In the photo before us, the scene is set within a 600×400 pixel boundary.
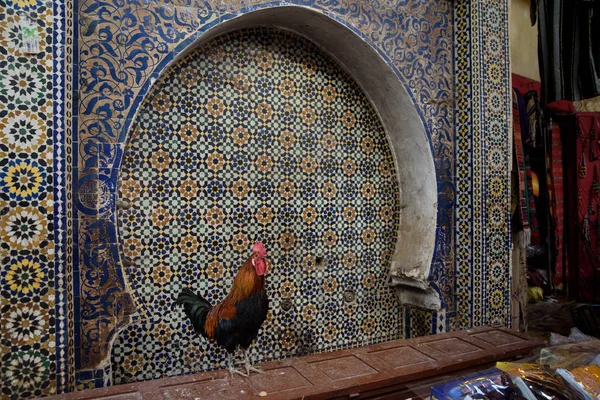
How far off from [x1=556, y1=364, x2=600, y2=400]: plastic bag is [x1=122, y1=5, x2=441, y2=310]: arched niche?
164 centimetres

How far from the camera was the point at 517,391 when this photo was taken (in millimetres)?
1675

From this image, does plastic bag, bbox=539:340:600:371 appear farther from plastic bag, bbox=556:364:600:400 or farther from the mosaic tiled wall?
the mosaic tiled wall

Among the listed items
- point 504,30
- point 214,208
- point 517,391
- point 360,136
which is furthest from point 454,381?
point 504,30

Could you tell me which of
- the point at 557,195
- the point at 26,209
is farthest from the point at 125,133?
the point at 557,195

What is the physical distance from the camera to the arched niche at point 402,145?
3.28m

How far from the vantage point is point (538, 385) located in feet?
5.59

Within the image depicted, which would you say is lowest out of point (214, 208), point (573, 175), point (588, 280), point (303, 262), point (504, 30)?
point (588, 280)

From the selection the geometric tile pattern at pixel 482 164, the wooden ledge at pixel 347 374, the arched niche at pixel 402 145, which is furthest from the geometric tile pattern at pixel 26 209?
the geometric tile pattern at pixel 482 164

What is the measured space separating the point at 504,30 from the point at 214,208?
3.05m

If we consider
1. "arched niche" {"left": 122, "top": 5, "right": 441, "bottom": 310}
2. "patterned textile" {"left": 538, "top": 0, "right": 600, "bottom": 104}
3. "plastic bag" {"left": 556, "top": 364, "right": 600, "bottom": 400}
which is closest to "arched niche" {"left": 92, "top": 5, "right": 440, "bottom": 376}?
"arched niche" {"left": 122, "top": 5, "right": 441, "bottom": 310}

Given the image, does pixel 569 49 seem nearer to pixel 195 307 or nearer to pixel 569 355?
pixel 569 355

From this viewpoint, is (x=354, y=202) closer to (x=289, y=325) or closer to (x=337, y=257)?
(x=337, y=257)

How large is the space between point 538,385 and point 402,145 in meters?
2.40

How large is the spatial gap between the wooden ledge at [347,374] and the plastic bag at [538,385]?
2.01 feet
